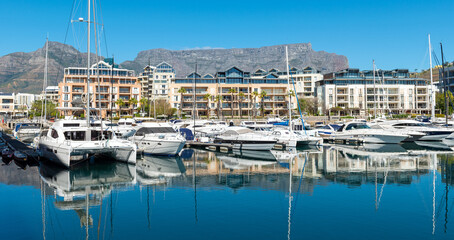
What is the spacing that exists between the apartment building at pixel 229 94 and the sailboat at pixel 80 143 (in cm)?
7488

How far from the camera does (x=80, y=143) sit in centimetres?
2720

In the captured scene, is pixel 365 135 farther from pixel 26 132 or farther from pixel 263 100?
pixel 263 100

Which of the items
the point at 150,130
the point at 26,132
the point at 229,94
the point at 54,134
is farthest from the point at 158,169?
the point at 229,94

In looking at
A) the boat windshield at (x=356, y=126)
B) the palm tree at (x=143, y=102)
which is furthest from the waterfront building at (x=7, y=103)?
the boat windshield at (x=356, y=126)

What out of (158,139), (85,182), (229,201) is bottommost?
(229,201)

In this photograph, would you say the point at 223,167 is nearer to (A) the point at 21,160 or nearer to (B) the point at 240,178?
(B) the point at 240,178

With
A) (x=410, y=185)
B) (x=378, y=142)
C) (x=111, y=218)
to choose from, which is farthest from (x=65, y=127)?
(x=378, y=142)

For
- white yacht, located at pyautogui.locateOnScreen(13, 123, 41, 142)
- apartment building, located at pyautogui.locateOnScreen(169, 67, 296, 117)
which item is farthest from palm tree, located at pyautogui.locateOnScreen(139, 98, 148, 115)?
white yacht, located at pyautogui.locateOnScreen(13, 123, 41, 142)

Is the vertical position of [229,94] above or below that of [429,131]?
above

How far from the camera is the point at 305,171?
96.7ft

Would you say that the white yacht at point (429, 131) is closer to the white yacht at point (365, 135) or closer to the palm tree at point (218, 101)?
the white yacht at point (365, 135)

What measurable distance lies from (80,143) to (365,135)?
38272 millimetres

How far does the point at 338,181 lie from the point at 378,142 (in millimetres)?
29351

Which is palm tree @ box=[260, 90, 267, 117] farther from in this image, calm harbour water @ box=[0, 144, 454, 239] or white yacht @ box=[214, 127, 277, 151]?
calm harbour water @ box=[0, 144, 454, 239]
